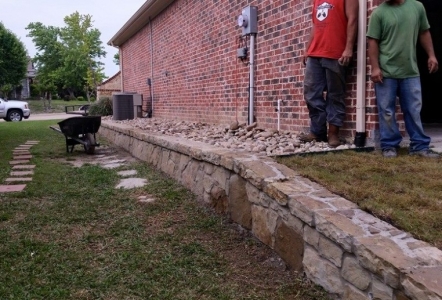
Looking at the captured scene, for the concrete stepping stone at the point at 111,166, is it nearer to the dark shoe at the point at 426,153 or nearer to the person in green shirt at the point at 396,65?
the person in green shirt at the point at 396,65

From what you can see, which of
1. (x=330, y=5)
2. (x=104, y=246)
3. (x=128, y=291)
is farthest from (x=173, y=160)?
(x=128, y=291)

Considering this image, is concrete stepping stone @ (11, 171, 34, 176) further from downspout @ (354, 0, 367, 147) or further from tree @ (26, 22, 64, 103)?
tree @ (26, 22, 64, 103)

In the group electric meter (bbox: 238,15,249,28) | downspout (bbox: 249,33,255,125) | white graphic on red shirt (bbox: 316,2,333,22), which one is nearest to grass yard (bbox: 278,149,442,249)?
white graphic on red shirt (bbox: 316,2,333,22)

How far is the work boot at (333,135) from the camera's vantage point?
3889 mm

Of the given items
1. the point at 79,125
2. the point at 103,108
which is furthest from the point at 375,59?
the point at 103,108

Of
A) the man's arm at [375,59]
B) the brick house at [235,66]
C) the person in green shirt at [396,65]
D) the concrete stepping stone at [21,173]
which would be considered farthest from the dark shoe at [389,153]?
the concrete stepping stone at [21,173]

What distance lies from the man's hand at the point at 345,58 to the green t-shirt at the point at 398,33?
31cm

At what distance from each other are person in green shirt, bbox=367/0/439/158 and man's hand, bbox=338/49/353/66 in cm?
26

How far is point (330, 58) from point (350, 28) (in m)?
0.30

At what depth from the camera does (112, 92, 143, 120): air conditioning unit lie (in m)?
11.3

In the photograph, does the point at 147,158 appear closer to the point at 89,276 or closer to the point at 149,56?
the point at 89,276

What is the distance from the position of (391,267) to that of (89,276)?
5.55 ft

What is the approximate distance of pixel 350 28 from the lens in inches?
145

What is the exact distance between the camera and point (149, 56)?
11336 mm
